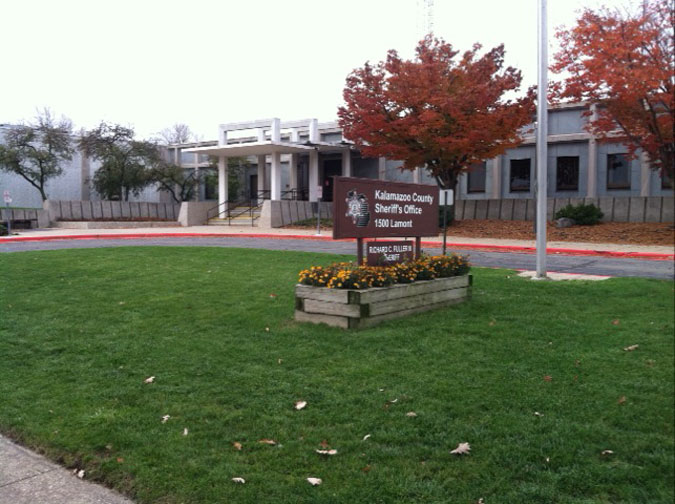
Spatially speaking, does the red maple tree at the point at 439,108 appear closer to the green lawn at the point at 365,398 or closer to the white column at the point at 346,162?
the white column at the point at 346,162

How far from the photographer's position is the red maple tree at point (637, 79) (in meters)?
1.32

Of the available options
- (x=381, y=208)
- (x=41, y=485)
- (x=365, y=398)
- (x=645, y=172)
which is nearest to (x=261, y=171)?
(x=381, y=208)

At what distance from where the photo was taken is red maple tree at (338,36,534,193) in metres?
22.1

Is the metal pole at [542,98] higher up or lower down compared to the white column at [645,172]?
higher up

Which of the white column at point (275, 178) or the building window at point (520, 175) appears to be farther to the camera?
the white column at point (275, 178)

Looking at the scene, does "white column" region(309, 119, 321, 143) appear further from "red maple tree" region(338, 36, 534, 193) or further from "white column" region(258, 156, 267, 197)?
"red maple tree" region(338, 36, 534, 193)

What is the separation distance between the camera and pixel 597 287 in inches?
137

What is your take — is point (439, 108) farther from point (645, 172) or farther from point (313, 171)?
point (645, 172)

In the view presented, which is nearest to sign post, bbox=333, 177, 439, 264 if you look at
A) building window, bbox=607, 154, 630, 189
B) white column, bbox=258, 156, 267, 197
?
building window, bbox=607, 154, 630, 189

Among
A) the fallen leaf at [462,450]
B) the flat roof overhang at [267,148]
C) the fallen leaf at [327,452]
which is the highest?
the flat roof overhang at [267,148]

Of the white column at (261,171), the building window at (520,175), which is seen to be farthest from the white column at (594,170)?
the white column at (261,171)

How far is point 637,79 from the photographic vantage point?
146 cm

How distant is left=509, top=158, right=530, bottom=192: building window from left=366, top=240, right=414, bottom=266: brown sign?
24.3 meters

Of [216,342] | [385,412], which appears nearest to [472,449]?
[385,412]
